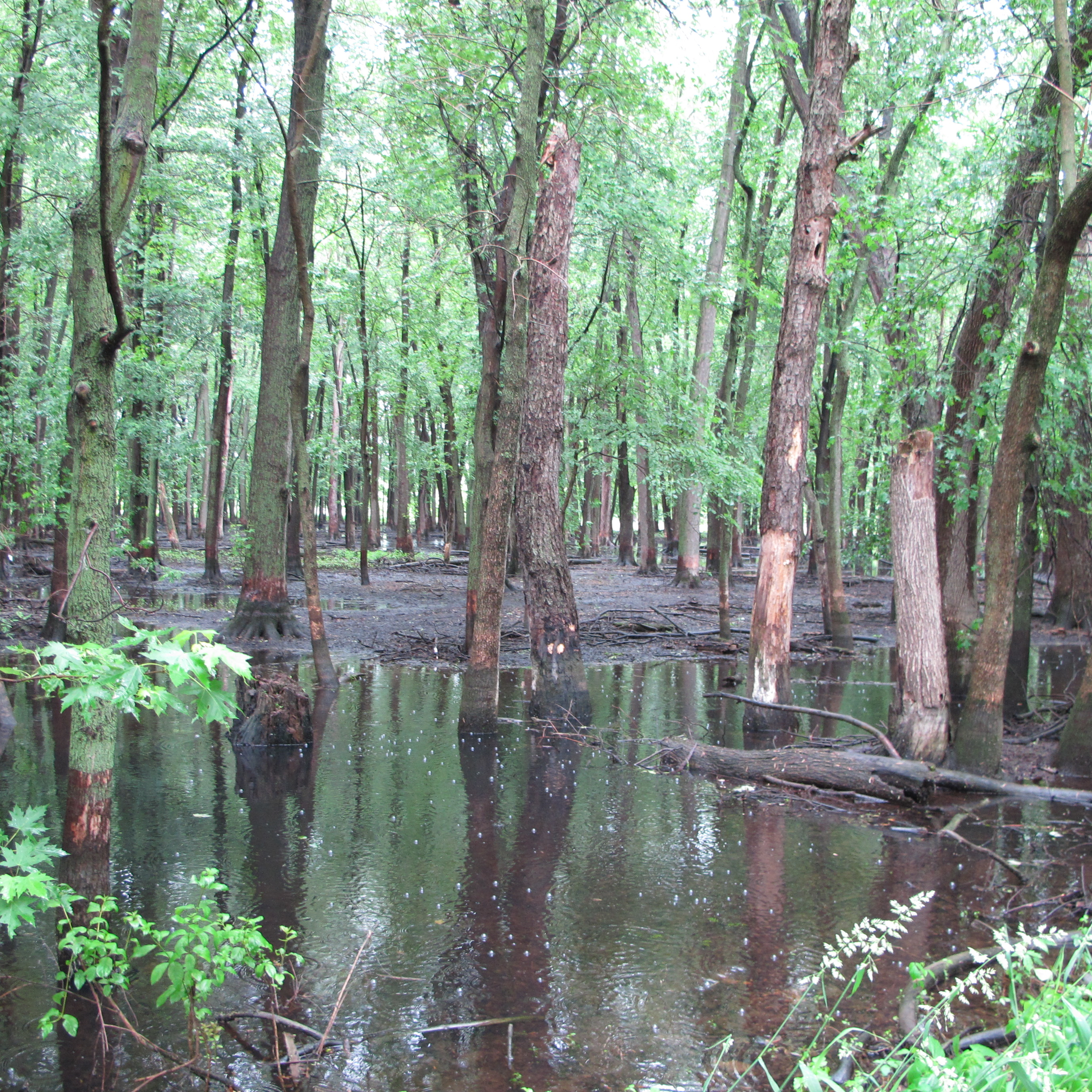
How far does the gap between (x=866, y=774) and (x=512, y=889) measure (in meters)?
3.66

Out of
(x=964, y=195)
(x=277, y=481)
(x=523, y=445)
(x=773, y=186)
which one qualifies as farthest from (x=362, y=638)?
(x=773, y=186)

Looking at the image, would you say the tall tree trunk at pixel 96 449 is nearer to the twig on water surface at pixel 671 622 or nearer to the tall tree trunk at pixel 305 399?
the tall tree trunk at pixel 305 399

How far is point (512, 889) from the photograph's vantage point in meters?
5.84

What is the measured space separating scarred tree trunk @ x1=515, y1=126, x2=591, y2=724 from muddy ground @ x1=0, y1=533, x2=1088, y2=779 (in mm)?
3975

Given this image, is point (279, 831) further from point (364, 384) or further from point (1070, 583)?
point (1070, 583)

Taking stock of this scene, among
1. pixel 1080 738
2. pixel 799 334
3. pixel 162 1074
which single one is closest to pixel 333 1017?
pixel 162 1074

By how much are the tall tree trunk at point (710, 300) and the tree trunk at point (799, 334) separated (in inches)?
153

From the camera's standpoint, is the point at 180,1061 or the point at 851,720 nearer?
the point at 180,1061

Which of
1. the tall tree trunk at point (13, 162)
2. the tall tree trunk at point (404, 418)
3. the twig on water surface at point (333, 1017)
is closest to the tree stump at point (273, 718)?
the twig on water surface at point (333, 1017)

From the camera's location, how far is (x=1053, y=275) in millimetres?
6879

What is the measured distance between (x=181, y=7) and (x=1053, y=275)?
510 inches

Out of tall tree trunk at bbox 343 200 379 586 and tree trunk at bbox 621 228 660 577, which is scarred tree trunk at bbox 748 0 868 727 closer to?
tree trunk at bbox 621 228 660 577

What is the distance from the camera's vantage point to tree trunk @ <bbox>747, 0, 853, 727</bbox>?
925cm

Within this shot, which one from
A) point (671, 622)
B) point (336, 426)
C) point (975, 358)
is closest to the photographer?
point (975, 358)
